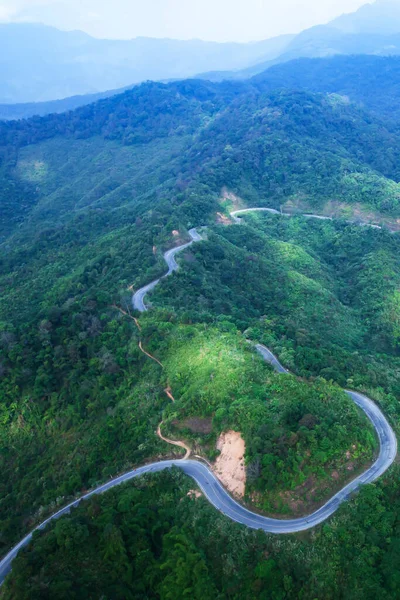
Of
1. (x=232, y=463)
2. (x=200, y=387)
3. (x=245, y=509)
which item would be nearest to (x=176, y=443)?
(x=200, y=387)

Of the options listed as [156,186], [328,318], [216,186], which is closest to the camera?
[328,318]

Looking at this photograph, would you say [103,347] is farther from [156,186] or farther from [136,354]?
[156,186]

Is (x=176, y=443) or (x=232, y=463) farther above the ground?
(x=232, y=463)

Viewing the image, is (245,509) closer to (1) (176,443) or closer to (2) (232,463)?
(2) (232,463)

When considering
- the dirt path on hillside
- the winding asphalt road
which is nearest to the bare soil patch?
the winding asphalt road

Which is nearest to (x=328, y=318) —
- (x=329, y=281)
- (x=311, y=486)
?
(x=329, y=281)

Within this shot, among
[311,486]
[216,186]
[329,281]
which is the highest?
[216,186]
